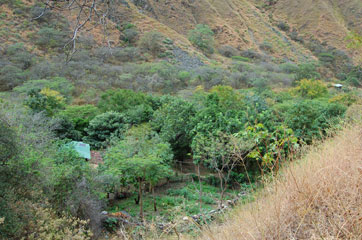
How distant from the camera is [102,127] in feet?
51.5

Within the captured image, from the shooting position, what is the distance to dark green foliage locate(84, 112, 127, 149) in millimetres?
15547

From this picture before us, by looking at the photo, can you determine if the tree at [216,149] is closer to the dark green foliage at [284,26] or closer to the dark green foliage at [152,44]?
the dark green foliage at [152,44]

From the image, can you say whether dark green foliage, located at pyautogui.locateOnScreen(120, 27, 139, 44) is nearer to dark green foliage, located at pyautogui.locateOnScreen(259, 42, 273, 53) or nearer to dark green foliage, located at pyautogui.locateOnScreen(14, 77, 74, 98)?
dark green foliage, located at pyautogui.locateOnScreen(14, 77, 74, 98)

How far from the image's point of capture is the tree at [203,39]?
44844 mm

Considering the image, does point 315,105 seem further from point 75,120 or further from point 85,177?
point 75,120

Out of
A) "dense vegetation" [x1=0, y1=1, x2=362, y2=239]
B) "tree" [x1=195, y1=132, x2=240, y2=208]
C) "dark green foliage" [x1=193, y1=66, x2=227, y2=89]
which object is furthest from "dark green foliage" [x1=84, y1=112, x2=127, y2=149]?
"dark green foliage" [x1=193, y1=66, x2=227, y2=89]

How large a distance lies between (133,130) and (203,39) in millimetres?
35875

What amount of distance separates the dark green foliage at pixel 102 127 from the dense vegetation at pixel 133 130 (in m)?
0.06

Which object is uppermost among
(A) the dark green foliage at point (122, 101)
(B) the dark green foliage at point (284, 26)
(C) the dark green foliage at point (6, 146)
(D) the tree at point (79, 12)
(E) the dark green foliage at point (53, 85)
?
A: (B) the dark green foliage at point (284, 26)

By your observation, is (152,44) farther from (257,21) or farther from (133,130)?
(257,21)

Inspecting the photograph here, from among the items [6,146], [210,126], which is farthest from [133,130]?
[6,146]

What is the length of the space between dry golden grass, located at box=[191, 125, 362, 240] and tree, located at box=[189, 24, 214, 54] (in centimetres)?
4438

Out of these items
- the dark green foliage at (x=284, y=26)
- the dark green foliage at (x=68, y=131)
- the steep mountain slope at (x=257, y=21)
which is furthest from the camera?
the dark green foliage at (x=284, y=26)

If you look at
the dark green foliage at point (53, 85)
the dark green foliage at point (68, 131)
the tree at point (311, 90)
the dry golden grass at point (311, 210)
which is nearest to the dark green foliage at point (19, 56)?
the dark green foliage at point (53, 85)
